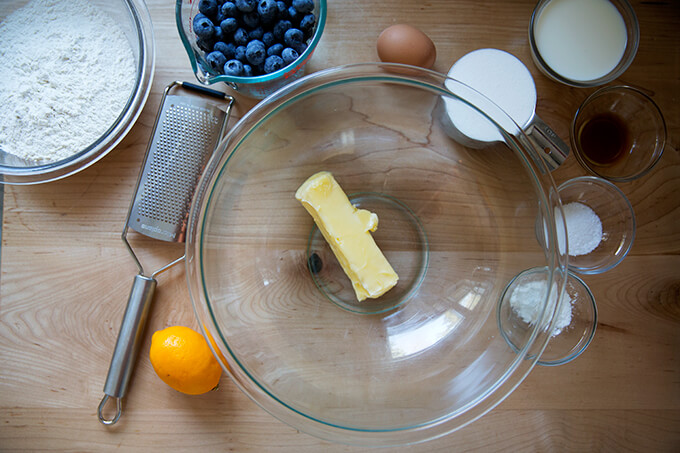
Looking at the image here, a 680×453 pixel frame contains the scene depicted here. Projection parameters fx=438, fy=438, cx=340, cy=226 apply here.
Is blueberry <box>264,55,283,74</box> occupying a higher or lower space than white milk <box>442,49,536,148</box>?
lower

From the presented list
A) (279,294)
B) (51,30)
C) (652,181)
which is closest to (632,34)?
(652,181)

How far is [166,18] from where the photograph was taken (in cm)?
92

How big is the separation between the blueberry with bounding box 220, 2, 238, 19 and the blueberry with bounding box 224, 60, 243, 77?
9cm

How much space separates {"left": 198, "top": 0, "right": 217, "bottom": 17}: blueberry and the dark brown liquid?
80cm

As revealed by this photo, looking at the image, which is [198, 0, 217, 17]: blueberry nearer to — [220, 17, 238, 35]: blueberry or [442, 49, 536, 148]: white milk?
[220, 17, 238, 35]: blueberry

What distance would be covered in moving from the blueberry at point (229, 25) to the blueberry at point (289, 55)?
10 centimetres

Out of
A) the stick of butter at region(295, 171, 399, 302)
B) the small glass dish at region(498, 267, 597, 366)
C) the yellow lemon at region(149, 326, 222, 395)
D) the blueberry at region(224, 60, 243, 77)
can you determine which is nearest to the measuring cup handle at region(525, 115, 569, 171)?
the small glass dish at region(498, 267, 597, 366)

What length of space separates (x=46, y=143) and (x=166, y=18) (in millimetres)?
356

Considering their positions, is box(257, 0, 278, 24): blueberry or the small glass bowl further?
the small glass bowl

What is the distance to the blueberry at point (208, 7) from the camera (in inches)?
31.8

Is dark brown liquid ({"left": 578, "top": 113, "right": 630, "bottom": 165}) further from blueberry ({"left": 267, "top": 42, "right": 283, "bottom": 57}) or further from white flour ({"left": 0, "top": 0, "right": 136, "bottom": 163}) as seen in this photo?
white flour ({"left": 0, "top": 0, "right": 136, "bottom": 163})

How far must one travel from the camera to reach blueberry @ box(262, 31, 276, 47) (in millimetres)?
826

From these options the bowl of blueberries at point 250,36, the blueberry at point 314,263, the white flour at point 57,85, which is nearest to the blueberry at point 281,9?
the bowl of blueberries at point 250,36

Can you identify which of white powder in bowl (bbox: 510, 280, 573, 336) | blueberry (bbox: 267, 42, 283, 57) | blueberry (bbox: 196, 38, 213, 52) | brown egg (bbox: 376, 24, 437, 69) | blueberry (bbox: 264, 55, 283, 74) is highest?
brown egg (bbox: 376, 24, 437, 69)
